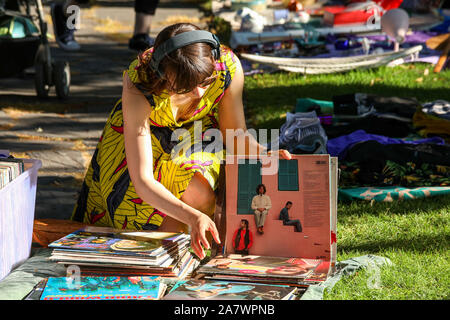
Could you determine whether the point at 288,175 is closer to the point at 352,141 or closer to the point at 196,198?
the point at 196,198

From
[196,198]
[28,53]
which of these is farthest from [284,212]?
[28,53]

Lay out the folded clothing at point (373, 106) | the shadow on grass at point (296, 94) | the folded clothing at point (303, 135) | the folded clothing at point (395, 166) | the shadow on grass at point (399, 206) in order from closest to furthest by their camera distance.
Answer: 1. the shadow on grass at point (399, 206)
2. the folded clothing at point (395, 166)
3. the folded clothing at point (303, 135)
4. the folded clothing at point (373, 106)
5. the shadow on grass at point (296, 94)

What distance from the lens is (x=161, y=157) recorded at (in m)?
2.53

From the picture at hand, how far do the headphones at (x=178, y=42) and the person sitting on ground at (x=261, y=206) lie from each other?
549mm

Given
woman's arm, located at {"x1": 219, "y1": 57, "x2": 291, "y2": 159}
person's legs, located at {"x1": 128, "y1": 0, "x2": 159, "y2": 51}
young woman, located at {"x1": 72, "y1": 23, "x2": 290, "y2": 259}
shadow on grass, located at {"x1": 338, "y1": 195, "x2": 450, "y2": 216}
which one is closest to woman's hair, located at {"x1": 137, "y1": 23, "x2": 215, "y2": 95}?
young woman, located at {"x1": 72, "y1": 23, "x2": 290, "y2": 259}


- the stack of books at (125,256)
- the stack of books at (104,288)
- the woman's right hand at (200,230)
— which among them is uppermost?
the woman's right hand at (200,230)

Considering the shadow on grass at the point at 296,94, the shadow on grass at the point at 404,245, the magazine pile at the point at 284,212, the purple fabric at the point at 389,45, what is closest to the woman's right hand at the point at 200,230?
the magazine pile at the point at 284,212

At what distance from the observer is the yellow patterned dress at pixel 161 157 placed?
2.44 m

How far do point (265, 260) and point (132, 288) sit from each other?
511 mm

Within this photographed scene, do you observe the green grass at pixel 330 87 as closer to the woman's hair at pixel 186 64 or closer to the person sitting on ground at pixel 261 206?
the person sitting on ground at pixel 261 206

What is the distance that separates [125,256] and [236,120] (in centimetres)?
75

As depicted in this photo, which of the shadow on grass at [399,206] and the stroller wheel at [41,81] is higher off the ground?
the stroller wheel at [41,81]

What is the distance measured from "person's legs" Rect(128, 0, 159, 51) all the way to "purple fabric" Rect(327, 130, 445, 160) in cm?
280
